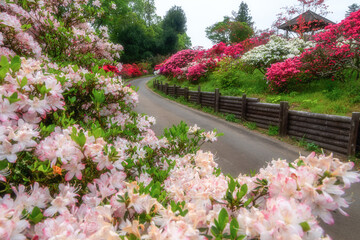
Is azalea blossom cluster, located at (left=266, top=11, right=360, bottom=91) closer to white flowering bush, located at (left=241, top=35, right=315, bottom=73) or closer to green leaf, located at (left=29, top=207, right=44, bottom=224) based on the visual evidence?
white flowering bush, located at (left=241, top=35, right=315, bottom=73)

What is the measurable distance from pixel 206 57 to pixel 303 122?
1169 centimetres

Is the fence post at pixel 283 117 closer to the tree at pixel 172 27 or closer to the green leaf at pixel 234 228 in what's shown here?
the green leaf at pixel 234 228

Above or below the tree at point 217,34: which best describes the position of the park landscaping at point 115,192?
below

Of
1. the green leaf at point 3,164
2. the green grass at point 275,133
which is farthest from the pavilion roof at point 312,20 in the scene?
the green leaf at point 3,164

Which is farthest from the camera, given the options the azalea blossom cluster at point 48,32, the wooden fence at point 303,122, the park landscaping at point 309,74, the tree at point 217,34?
the tree at point 217,34

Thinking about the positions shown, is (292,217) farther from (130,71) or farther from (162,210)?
(130,71)

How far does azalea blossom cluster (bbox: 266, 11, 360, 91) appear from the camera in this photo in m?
7.51

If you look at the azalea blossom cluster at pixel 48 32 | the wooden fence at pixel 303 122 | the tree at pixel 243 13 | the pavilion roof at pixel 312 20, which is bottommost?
the wooden fence at pixel 303 122

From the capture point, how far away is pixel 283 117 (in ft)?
22.0

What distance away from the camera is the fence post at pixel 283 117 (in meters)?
6.69

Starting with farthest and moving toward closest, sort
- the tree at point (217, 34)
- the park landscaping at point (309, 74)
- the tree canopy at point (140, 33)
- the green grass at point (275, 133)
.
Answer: the tree at point (217, 34) < the tree canopy at point (140, 33) < the park landscaping at point (309, 74) < the green grass at point (275, 133)

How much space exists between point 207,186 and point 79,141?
0.67 meters

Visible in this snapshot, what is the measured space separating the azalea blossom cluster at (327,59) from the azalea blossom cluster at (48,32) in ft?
22.3

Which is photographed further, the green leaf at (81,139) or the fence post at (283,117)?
the fence post at (283,117)
